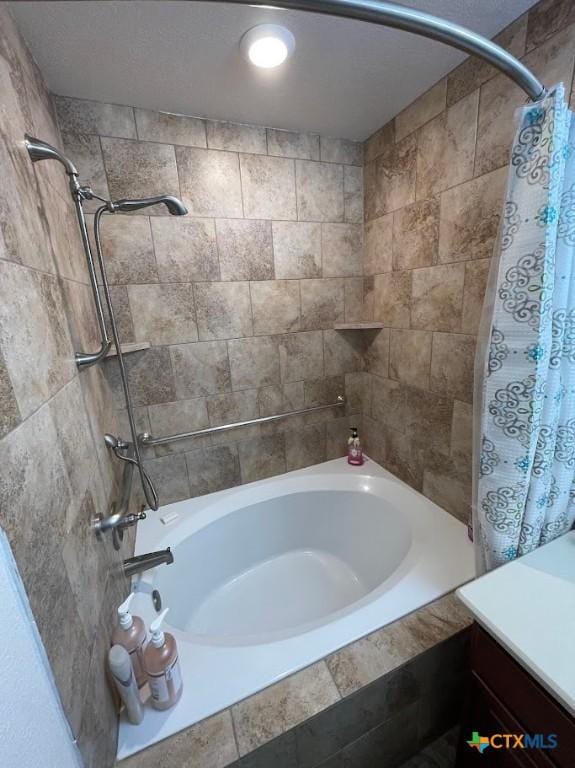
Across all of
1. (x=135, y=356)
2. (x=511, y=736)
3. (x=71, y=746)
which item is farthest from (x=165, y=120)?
(x=511, y=736)

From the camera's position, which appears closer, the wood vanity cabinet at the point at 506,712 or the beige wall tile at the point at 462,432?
the wood vanity cabinet at the point at 506,712

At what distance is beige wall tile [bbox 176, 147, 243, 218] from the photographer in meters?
1.37

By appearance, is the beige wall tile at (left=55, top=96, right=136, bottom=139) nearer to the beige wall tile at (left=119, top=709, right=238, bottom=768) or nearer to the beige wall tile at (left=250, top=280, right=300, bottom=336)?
the beige wall tile at (left=250, top=280, right=300, bottom=336)

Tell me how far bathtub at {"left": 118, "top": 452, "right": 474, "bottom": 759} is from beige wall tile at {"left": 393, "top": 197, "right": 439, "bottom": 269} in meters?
1.13

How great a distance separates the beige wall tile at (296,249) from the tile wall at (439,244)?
312mm

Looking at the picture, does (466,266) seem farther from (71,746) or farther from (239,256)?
(71,746)

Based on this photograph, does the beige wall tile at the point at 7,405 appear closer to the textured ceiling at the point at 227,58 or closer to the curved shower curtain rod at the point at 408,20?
the curved shower curtain rod at the point at 408,20

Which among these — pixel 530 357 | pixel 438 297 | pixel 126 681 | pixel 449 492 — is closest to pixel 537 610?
pixel 530 357

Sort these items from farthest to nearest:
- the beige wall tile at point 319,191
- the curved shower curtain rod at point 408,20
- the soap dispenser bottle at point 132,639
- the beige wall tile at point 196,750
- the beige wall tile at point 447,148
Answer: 1. the beige wall tile at point 319,191
2. the beige wall tile at point 447,148
3. the soap dispenser bottle at point 132,639
4. the beige wall tile at point 196,750
5. the curved shower curtain rod at point 408,20

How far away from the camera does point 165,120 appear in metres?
1.31

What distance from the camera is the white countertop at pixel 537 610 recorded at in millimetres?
625

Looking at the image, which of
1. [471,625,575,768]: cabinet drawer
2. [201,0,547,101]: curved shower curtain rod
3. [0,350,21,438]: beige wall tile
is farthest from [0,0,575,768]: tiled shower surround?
[201,0,547,101]: curved shower curtain rod

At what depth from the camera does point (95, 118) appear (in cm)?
122

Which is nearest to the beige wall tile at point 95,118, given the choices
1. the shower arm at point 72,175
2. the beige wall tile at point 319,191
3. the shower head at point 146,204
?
the shower arm at point 72,175
